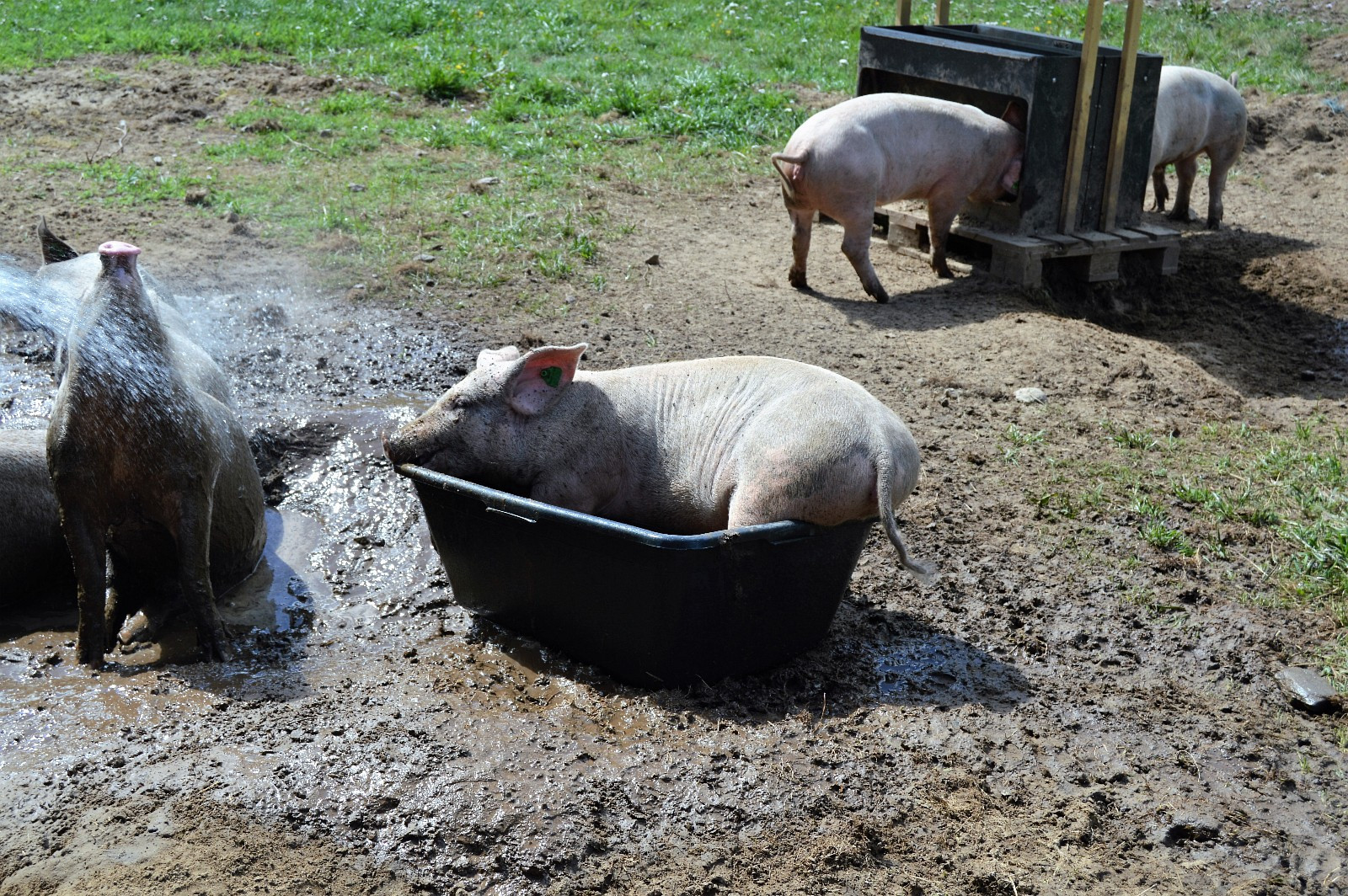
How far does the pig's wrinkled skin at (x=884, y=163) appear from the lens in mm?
7148

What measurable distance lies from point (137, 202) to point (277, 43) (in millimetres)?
5016

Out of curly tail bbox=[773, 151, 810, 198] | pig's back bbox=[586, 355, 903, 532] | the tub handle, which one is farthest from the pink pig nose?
curly tail bbox=[773, 151, 810, 198]

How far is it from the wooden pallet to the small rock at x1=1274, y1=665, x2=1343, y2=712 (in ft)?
13.7

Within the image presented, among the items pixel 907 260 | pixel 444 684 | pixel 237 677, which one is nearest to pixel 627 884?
pixel 444 684

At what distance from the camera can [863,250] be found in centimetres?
735

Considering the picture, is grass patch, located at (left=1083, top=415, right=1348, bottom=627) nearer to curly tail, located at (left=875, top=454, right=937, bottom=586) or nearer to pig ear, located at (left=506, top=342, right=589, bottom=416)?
curly tail, located at (left=875, top=454, right=937, bottom=586)

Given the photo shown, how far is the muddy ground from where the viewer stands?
2.89 metres

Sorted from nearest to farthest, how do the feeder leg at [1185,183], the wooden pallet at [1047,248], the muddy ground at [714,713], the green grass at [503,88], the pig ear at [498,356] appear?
the muddy ground at [714,713] → the pig ear at [498,356] → the wooden pallet at [1047,248] → the green grass at [503,88] → the feeder leg at [1185,183]

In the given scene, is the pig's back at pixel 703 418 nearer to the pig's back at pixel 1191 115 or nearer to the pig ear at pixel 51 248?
the pig ear at pixel 51 248

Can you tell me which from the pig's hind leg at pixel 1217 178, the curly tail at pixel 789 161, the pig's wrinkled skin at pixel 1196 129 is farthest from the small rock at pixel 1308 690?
the pig's hind leg at pixel 1217 178

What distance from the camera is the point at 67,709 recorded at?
3396 mm

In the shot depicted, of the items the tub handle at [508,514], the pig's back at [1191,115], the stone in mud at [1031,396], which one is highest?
the pig's back at [1191,115]

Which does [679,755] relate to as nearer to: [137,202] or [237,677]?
[237,677]

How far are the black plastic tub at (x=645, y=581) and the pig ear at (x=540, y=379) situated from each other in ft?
1.51
